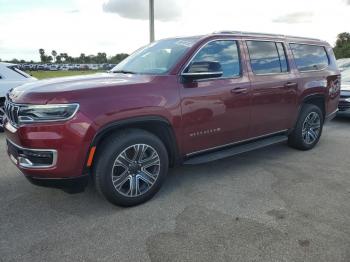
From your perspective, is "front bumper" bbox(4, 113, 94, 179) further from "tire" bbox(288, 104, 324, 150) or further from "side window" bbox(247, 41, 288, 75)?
"tire" bbox(288, 104, 324, 150)

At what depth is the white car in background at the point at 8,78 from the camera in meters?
7.17

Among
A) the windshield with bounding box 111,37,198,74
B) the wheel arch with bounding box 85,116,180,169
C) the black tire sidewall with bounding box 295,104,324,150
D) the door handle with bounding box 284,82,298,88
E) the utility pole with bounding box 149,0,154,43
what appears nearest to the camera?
the wheel arch with bounding box 85,116,180,169

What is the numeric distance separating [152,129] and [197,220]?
3.66 feet

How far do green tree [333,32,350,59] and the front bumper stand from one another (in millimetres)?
48123

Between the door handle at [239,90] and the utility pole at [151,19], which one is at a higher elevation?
the utility pole at [151,19]

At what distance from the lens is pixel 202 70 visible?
12.5 feet

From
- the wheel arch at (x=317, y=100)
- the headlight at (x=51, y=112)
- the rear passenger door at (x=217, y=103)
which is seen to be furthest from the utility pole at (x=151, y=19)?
the headlight at (x=51, y=112)

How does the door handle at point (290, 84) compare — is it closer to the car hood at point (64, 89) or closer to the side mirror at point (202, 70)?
the side mirror at point (202, 70)

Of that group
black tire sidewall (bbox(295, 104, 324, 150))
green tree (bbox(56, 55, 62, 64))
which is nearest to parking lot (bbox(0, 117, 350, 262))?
black tire sidewall (bbox(295, 104, 324, 150))

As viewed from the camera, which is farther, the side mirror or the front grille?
the side mirror

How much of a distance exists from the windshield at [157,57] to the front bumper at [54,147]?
1.26 meters

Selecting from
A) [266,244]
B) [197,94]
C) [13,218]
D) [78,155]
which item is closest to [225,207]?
[266,244]

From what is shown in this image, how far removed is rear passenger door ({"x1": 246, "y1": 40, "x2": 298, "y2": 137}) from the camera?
456 cm

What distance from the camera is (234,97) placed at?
4.23 meters
